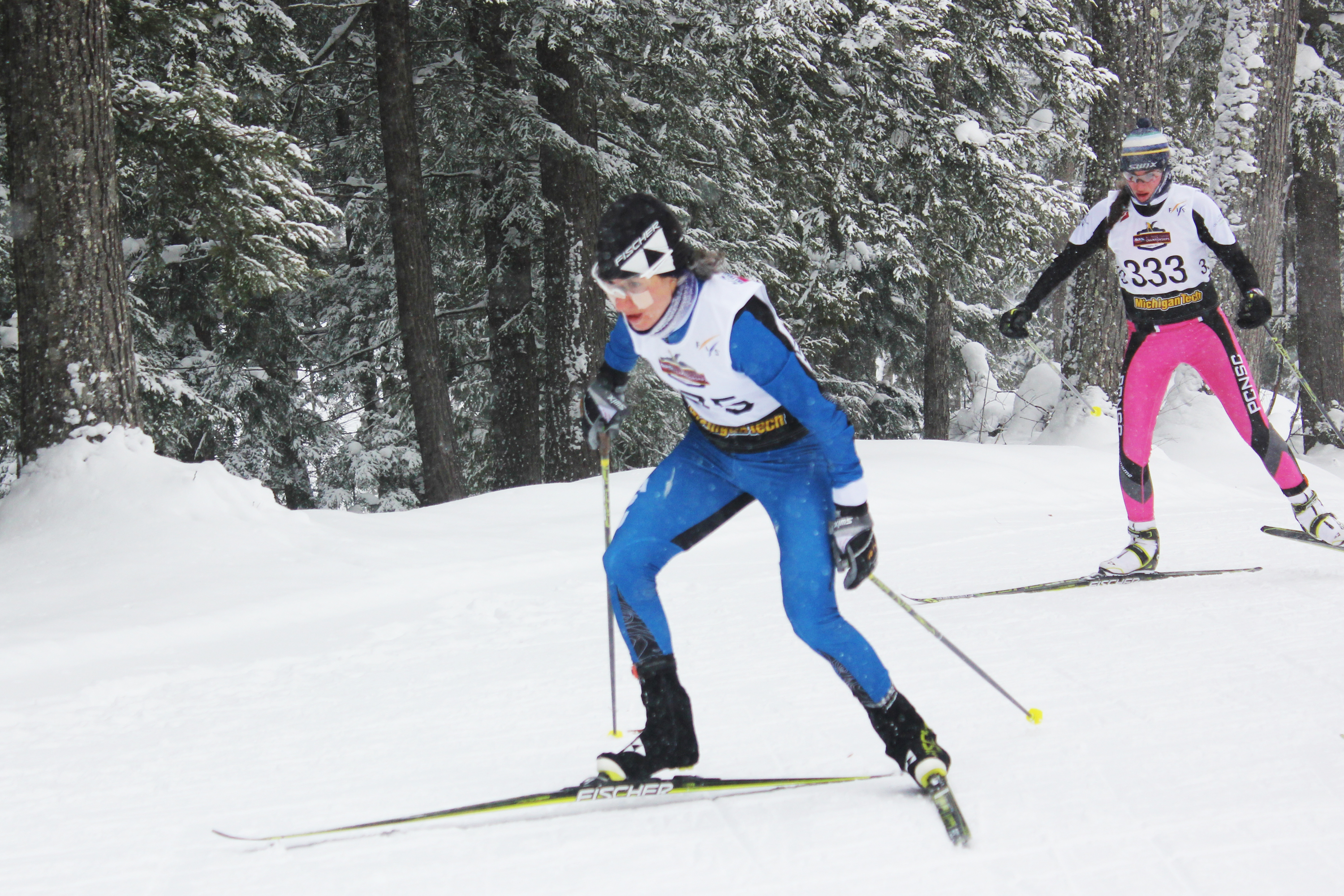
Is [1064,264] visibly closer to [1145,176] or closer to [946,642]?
[1145,176]

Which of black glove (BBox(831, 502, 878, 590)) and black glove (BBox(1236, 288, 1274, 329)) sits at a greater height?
black glove (BBox(1236, 288, 1274, 329))

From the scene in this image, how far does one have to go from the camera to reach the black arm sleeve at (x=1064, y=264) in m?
5.34

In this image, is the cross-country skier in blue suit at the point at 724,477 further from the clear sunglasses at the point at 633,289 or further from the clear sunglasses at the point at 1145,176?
the clear sunglasses at the point at 1145,176

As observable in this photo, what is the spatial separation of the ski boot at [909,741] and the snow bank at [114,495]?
4.59m

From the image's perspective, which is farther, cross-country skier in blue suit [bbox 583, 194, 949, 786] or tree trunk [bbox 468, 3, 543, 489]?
tree trunk [bbox 468, 3, 543, 489]

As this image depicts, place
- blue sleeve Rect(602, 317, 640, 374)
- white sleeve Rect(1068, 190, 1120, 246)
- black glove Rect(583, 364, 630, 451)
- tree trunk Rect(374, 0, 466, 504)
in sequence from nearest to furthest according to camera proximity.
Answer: blue sleeve Rect(602, 317, 640, 374) → black glove Rect(583, 364, 630, 451) → white sleeve Rect(1068, 190, 1120, 246) → tree trunk Rect(374, 0, 466, 504)

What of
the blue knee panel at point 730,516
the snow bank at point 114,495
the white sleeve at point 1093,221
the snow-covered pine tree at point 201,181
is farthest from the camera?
the snow-covered pine tree at point 201,181

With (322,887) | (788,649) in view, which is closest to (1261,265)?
(788,649)

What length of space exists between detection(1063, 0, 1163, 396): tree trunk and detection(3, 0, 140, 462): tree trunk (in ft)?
29.3

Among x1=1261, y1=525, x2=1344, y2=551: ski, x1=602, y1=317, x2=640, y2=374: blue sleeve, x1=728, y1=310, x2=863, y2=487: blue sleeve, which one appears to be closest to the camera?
x1=728, y1=310, x2=863, y2=487: blue sleeve

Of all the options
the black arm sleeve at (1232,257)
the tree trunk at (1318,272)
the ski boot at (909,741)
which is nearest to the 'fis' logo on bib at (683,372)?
the ski boot at (909,741)

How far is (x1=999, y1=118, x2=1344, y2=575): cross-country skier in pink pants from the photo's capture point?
505cm

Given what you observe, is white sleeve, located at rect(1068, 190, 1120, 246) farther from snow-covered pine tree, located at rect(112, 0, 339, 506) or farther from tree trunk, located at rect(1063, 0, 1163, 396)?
snow-covered pine tree, located at rect(112, 0, 339, 506)

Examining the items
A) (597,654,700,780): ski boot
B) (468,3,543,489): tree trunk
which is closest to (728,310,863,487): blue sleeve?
(597,654,700,780): ski boot
